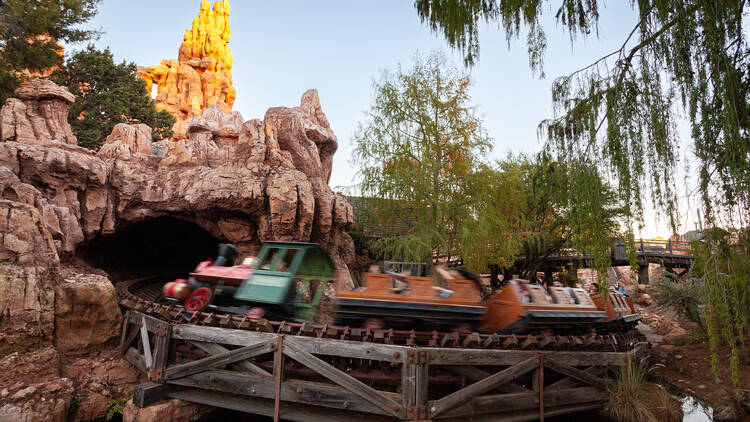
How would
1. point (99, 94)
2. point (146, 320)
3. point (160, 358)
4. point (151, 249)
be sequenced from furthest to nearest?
point (99, 94), point (151, 249), point (146, 320), point (160, 358)

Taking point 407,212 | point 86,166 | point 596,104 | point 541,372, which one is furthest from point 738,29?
point 86,166

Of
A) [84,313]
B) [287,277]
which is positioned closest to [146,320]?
[84,313]

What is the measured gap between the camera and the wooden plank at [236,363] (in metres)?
6.18

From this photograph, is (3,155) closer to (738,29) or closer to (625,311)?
(738,29)

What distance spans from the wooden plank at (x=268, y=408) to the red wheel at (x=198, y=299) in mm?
1405

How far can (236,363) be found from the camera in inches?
254

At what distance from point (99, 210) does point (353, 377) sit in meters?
8.36

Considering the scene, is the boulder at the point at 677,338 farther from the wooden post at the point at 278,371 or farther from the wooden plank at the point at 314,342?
the wooden post at the point at 278,371

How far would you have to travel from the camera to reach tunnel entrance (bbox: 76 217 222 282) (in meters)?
12.0

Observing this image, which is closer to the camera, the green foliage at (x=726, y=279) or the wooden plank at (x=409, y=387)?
the green foliage at (x=726, y=279)

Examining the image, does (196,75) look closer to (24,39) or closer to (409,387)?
(24,39)

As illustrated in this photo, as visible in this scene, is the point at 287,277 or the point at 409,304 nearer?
the point at 409,304

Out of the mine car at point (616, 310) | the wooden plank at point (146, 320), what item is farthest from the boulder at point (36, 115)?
the mine car at point (616, 310)

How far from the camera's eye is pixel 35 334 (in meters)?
6.68
